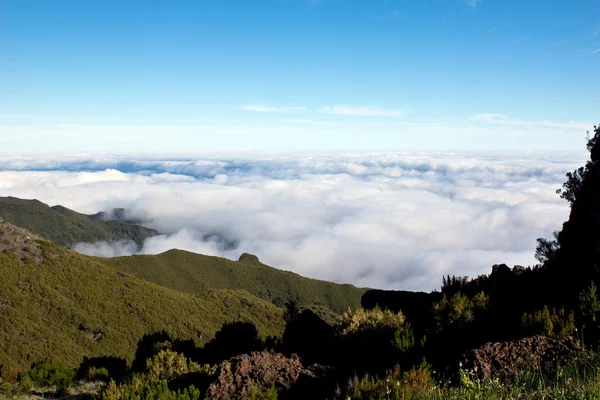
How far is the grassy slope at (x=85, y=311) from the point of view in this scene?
38469mm

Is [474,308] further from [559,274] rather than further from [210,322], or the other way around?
[210,322]

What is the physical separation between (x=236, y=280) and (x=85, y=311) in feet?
175

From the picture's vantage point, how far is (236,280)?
99.0 metres

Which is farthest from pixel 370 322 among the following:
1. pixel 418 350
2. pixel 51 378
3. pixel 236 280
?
pixel 236 280

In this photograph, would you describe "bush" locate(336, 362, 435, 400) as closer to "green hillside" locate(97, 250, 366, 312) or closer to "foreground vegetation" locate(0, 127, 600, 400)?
"foreground vegetation" locate(0, 127, 600, 400)

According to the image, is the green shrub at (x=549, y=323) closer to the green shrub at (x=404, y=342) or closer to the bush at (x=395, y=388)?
the green shrub at (x=404, y=342)

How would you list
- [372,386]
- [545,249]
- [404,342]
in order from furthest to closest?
1. [545,249]
2. [404,342]
3. [372,386]

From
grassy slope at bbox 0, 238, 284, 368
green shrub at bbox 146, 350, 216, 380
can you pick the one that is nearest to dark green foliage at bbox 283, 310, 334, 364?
green shrub at bbox 146, 350, 216, 380

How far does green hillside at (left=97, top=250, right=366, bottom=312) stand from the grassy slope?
1082 inches

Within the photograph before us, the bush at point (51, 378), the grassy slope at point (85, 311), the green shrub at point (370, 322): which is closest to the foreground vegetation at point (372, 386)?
the bush at point (51, 378)

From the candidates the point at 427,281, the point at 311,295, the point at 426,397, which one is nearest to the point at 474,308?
the point at 426,397

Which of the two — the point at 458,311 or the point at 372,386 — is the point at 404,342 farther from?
the point at 372,386

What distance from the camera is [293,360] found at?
8.02 metres

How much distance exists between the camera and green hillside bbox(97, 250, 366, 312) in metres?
88.3
